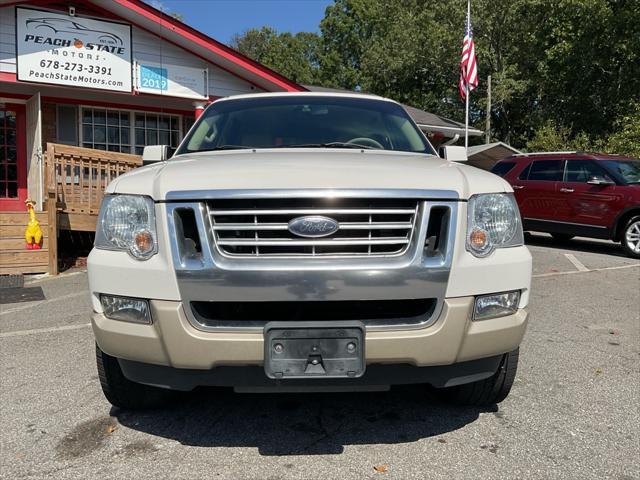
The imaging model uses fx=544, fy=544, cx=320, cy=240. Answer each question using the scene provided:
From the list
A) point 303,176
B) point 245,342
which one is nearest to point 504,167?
point 303,176

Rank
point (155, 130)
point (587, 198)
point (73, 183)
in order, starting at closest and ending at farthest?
point (73, 183), point (587, 198), point (155, 130)

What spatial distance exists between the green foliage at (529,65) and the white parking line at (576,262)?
9984 millimetres

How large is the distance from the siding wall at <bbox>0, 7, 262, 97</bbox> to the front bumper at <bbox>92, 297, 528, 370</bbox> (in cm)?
914

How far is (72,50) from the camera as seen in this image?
32.4 ft

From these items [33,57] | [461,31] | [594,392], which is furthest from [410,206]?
[461,31]

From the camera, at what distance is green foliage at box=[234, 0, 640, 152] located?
71.2 feet

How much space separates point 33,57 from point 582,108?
75.1ft

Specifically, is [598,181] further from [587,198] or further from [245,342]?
[245,342]

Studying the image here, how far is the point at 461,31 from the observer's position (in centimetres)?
2697

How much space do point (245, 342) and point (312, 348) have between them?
277 millimetres

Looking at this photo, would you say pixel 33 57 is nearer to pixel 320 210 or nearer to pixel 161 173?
pixel 161 173

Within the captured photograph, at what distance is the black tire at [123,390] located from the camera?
110 inches

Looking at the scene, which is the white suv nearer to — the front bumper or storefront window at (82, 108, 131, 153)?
the front bumper

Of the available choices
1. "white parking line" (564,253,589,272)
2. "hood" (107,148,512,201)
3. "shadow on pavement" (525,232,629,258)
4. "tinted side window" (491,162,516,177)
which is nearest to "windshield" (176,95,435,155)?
"hood" (107,148,512,201)
